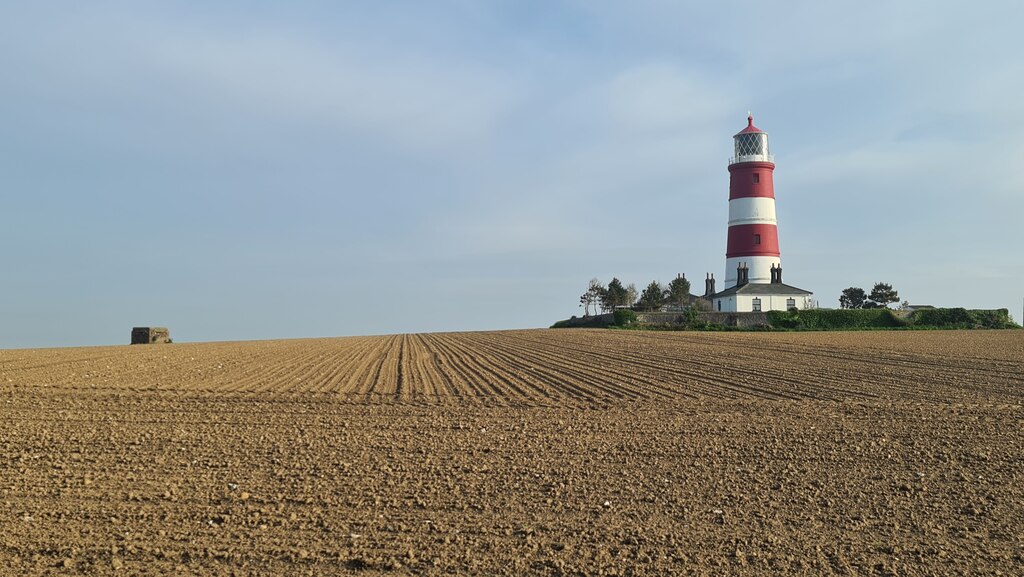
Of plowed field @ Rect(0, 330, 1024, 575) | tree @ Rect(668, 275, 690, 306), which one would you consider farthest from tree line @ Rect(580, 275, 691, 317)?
plowed field @ Rect(0, 330, 1024, 575)

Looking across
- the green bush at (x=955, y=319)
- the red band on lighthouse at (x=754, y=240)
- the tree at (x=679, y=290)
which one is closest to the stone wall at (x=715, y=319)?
the red band on lighthouse at (x=754, y=240)

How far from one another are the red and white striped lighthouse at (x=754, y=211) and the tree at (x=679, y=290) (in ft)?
45.4

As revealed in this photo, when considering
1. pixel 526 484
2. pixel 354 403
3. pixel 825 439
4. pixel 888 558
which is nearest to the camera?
pixel 888 558

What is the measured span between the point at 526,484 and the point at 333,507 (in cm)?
185

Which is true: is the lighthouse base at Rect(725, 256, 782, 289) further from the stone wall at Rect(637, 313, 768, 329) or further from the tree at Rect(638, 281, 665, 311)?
the tree at Rect(638, 281, 665, 311)

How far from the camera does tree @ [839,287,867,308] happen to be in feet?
226

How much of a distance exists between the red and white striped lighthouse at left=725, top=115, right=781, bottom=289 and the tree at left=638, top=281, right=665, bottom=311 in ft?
39.8

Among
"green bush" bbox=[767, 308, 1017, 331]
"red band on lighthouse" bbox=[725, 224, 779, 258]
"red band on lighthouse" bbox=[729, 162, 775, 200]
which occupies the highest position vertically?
"red band on lighthouse" bbox=[729, 162, 775, 200]

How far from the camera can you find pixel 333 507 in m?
7.60

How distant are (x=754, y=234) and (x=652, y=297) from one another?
15376mm

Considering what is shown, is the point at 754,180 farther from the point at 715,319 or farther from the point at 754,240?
the point at 715,319

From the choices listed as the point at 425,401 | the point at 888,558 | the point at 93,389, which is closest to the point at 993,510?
the point at 888,558

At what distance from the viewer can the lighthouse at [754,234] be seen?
5769 centimetres

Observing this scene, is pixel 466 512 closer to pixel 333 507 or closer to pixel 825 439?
pixel 333 507
